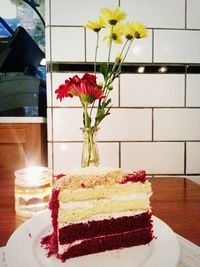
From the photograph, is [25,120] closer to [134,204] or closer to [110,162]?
[110,162]

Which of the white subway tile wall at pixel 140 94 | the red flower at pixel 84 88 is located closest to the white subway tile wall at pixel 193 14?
the white subway tile wall at pixel 140 94

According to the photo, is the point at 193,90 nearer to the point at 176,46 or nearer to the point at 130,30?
the point at 176,46

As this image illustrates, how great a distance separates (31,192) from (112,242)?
0.24 metres

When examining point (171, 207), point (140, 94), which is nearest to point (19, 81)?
point (140, 94)

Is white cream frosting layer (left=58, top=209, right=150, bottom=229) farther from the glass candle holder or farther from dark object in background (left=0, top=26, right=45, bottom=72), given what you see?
dark object in background (left=0, top=26, right=45, bottom=72)

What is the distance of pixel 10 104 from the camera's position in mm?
1645

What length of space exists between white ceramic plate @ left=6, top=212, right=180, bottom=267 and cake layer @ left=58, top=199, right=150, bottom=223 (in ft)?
0.20

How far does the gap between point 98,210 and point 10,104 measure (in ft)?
3.83

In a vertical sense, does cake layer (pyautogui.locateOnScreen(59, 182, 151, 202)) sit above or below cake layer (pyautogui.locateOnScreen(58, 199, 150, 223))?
above

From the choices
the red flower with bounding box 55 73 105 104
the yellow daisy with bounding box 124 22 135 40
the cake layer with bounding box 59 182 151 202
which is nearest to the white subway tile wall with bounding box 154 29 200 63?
the yellow daisy with bounding box 124 22 135 40

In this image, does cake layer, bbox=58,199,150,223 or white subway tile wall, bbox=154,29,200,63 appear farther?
white subway tile wall, bbox=154,29,200,63

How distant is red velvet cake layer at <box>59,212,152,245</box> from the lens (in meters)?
0.61

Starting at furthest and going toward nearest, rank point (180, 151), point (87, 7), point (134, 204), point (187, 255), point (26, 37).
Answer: point (26, 37) < point (180, 151) < point (87, 7) < point (134, 204) < point (187, 255)

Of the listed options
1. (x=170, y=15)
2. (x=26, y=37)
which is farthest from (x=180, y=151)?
(x=26, y=37)
